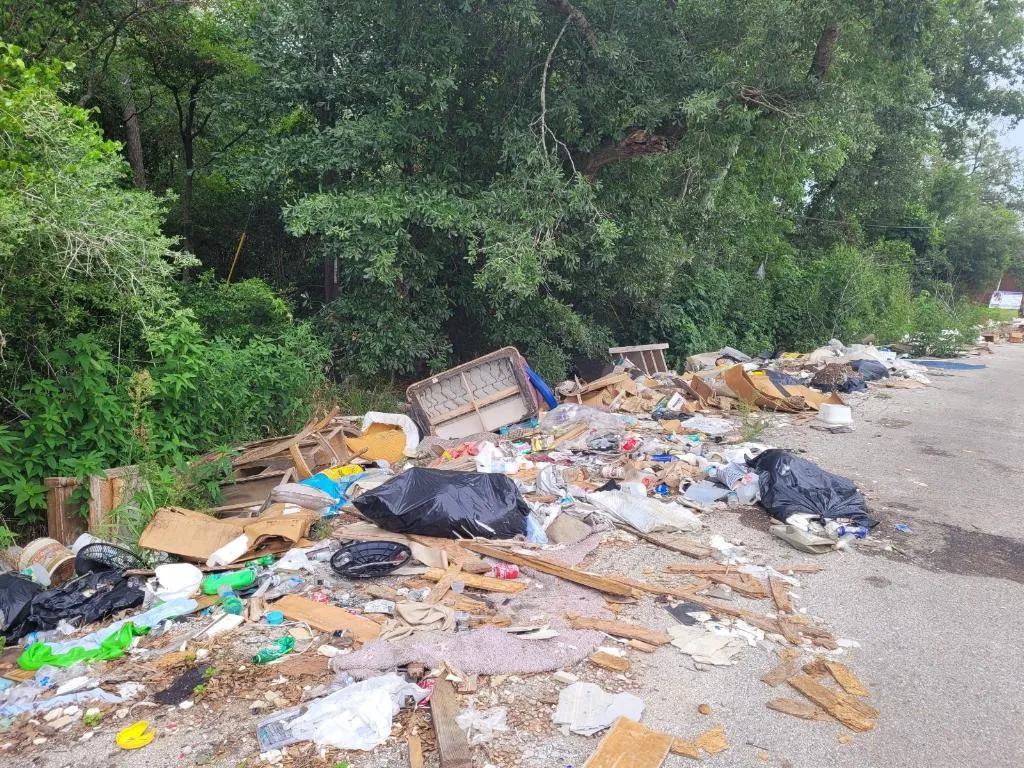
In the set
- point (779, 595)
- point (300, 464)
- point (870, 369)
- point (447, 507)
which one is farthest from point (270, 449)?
point (870, 369)

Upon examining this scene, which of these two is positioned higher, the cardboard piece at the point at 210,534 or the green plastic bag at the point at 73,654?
the cardboard piece at the point at 210,534

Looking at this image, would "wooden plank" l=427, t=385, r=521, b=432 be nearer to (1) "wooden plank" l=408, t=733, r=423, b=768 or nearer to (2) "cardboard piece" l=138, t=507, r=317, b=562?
(2) "cardboard piece" l=138, t=507, r=317, b=562

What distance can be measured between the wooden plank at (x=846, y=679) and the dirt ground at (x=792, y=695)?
0.07 metres

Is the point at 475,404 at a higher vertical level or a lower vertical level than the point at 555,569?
higher

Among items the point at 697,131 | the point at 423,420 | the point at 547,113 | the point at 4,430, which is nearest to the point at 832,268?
the point at 697,131

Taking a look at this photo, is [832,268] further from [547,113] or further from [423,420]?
[423,420]

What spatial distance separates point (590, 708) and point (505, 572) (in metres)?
1.60

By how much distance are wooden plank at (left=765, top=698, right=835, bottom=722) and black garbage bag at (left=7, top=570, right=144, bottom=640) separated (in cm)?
403

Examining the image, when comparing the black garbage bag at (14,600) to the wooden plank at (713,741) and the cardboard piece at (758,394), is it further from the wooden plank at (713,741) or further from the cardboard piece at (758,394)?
the cardboard piece at (758,394)

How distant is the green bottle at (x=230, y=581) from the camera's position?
15.6 ft

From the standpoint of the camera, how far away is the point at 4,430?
567 cm

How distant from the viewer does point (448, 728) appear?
3.16 metres

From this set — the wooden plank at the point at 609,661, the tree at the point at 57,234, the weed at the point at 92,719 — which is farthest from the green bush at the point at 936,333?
the weed at the point at 92,719

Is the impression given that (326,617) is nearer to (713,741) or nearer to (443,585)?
(443,585)
